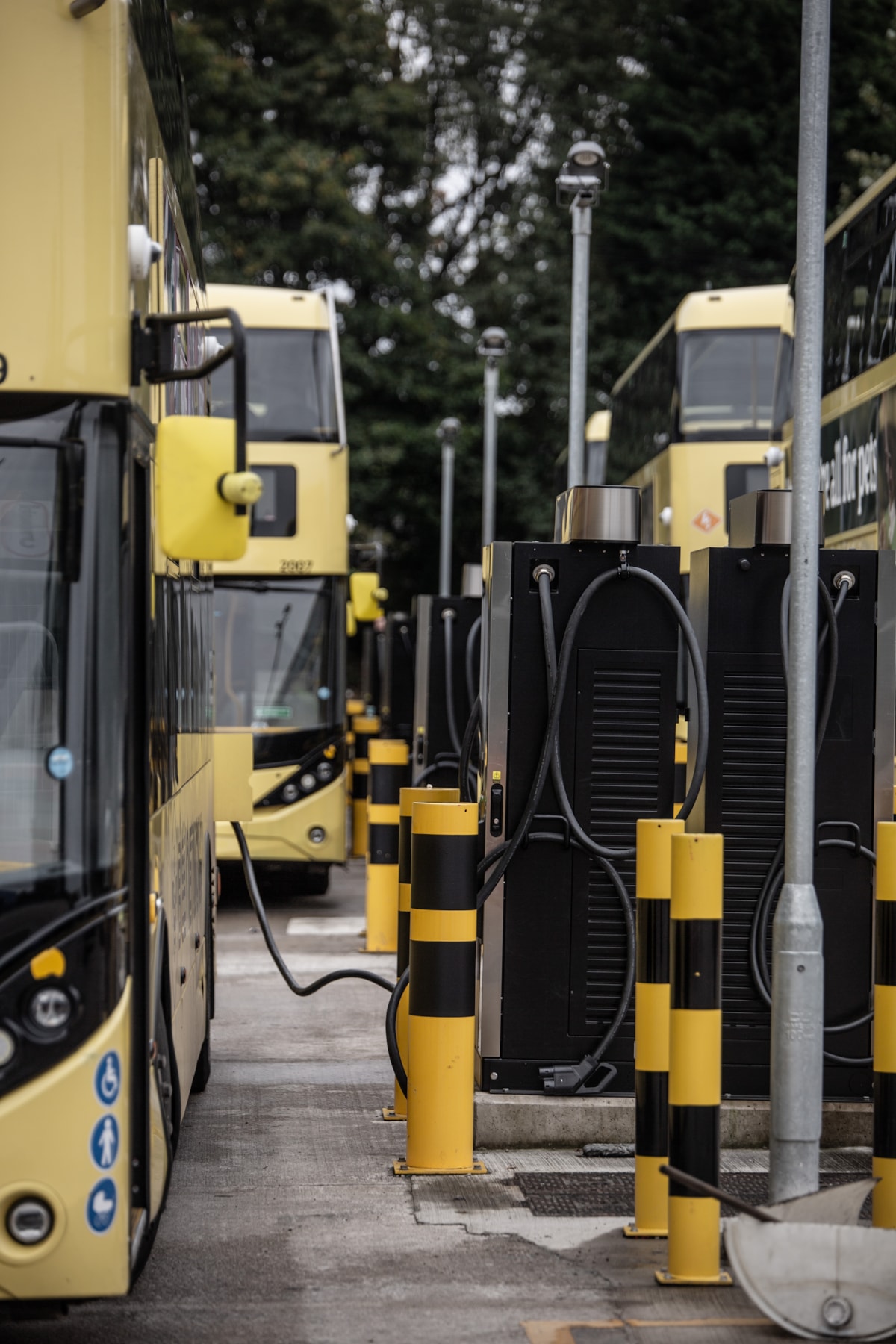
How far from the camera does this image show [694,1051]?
4812 millimetres

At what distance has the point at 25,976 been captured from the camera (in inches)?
148

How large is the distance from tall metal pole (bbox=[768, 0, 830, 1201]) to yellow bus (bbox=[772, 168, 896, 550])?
147 inches

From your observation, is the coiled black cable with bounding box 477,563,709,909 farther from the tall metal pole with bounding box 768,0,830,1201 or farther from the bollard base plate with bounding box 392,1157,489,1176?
the tall metal pole with bounding box 768,0,830,1201

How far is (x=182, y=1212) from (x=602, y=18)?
33.5m

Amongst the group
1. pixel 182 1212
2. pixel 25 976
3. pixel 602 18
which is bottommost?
pixel 182 1212

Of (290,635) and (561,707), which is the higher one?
(290,635)

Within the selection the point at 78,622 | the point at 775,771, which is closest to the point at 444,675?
the point at 775,771

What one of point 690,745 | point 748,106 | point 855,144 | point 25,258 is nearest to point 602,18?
point 748,106

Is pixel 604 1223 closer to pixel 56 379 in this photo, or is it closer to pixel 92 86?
pixel 56 379

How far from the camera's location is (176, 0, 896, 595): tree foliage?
30.9 meters

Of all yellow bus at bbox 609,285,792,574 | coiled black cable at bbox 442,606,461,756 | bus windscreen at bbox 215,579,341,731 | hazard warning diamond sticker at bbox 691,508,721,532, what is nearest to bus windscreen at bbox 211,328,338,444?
bus windscreen at bbox 215,579,341,731

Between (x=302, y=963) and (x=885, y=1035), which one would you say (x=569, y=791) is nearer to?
(x=885, y=1035)

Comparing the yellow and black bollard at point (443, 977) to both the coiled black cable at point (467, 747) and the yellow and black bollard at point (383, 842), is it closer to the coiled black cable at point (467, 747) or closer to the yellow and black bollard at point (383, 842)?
the coiled black cable at point (467, 747)

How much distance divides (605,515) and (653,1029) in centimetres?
200
